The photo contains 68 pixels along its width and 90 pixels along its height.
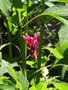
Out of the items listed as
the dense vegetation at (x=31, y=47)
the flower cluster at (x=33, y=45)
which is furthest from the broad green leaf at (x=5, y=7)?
the flower cluster at (x=33, y=45)

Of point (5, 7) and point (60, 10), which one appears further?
point (60, 10)

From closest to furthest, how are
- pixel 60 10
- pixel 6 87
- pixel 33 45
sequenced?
1. pixel 6 87
2. pixel 60 10
3. pixel 33 45

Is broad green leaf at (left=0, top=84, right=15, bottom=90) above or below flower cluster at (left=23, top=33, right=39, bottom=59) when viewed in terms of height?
above

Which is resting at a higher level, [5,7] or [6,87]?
[5,7]

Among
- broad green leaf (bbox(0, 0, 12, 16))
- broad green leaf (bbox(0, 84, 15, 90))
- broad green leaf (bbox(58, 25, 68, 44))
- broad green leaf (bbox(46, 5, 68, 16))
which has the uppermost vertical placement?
broad green leaf (bbox(0, 0, 12, 16))

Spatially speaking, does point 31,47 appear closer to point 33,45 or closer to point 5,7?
point 33,45

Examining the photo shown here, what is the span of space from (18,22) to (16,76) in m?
0.21

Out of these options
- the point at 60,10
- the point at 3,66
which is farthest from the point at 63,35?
the point at 3,66

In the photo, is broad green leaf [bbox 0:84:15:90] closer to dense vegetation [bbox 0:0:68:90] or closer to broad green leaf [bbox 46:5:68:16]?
dense vegetation [bbox 0:0:68:90]

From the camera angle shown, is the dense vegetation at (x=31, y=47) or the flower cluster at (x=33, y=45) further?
the flower cluster at (x=33, y=45)

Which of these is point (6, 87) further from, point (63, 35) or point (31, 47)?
point (31, 47)

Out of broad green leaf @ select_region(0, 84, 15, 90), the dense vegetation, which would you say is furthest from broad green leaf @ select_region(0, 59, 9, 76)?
broad green leaf @ select_region(0, 84, 15, 90)

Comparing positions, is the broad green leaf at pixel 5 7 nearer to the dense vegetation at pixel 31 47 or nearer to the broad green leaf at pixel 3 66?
the dense vegetation at pixel 31 47

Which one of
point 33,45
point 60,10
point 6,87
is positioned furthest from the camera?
point 33,45
